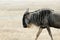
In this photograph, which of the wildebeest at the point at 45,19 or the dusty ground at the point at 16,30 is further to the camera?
the dusty ground at the point at 16,30

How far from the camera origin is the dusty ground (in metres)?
1.62

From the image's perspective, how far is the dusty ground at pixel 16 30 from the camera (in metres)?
1.62

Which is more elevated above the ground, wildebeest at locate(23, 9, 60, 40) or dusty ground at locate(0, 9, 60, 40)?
wildebeest at locate(23, 9, 60, 40)

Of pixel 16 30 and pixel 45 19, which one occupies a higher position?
pixel 45 19

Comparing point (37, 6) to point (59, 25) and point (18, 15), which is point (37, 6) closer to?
point (18, 15)

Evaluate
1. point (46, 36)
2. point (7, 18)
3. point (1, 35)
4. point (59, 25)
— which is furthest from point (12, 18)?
point (59, 25)

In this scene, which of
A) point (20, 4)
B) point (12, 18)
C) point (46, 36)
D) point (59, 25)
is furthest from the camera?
point (20, 4)

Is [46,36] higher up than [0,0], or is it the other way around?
[0,0]

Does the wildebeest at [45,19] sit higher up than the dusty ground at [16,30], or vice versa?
the wildebeest at [45,19]

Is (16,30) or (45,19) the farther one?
(16,30)

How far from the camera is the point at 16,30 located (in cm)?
176

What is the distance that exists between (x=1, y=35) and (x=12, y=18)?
1.36 ft

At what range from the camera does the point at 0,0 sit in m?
2.88

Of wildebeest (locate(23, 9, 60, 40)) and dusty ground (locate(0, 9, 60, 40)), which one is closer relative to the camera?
wildebeest (locate(23, 9, 60, 40))
